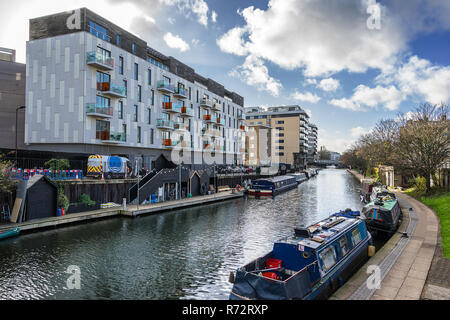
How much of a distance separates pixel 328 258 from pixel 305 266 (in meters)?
1.80

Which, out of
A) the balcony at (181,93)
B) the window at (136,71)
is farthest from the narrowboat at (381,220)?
the balcony at (181,93)

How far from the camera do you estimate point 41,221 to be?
68.1ft

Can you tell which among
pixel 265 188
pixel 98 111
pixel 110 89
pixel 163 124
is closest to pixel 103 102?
pixel 110 89

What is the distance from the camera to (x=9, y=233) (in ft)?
59.3

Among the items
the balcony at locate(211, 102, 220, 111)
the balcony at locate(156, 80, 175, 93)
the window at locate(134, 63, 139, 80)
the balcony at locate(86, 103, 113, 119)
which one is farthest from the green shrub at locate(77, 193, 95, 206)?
the balcony at locate(211, 102, 220, 111)

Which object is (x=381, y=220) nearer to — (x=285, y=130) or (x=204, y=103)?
(x=204, y=103)

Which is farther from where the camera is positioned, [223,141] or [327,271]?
[223,141]

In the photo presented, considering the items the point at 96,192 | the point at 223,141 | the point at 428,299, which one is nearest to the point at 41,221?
the point at 96,192

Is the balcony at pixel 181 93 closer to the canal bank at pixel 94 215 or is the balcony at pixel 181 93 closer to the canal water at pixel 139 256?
the canal bank at pixel 94 215

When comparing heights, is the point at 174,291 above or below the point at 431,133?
below

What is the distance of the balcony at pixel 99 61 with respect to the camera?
33.2 m

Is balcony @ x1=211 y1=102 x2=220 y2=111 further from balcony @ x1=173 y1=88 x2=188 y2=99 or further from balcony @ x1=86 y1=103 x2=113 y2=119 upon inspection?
balcony @ x1=86 y1=103 x2=113 y2=119
